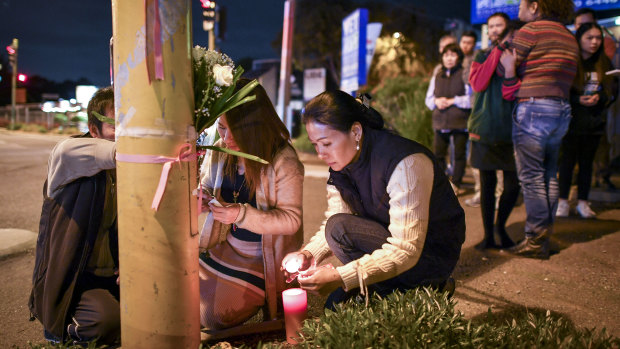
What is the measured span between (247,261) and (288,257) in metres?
0.36

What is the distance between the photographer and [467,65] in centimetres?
631

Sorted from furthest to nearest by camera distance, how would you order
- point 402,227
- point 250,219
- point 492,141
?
point 492,141 < point 250,219 < point 402,227

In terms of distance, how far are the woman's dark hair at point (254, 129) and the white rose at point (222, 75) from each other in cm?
48

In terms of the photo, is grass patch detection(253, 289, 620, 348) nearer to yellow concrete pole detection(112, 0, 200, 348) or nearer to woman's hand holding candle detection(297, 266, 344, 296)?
woman's hand holding candle detection(297, 266, 344, 296)

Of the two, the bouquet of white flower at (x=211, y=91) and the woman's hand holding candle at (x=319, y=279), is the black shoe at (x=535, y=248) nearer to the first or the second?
the woman's hand holding candle at (x=319, y=279)

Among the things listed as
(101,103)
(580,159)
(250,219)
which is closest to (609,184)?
(580,159)

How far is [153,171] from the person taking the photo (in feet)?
5.65

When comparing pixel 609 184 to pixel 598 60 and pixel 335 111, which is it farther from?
pixel 335 111

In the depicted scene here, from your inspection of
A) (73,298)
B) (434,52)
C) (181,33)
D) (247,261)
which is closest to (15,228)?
(73,298)

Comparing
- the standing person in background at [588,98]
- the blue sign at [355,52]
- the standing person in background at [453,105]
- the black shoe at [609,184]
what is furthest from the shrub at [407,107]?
the standing person in background at [588,98]

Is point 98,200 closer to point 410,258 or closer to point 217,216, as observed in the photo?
point 217,216

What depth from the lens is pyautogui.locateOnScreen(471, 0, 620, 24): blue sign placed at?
11344mm

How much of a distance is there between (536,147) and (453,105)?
258cm

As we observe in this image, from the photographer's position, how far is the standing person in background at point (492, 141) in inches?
161
